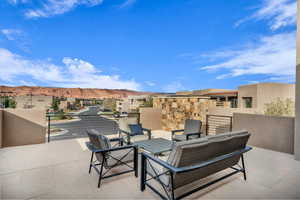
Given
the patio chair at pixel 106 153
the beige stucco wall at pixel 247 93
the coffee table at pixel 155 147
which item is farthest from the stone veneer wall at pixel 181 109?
the beige stucco wall at pixel 247 93

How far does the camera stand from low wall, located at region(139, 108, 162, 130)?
653cm

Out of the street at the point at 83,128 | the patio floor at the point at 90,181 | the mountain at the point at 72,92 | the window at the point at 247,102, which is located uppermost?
the mountain at the point at 72,92

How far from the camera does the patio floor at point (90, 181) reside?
2.08m

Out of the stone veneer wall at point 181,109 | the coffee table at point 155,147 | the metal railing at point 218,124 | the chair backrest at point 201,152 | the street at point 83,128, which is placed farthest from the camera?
the street at point 83,128

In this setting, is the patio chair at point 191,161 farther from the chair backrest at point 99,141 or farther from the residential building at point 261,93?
the residential building at point 261,93

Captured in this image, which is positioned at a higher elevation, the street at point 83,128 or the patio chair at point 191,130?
the patio chair at point 191,130

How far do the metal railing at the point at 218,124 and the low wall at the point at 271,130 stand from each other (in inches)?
25.1

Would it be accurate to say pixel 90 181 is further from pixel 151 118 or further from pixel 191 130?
pixel 151 118

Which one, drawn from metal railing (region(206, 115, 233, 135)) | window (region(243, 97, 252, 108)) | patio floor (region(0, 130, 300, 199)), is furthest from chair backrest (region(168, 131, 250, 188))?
window (region(243, 97, 252, 108))

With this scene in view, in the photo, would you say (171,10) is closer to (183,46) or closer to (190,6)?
(190,6)

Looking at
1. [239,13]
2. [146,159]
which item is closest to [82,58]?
[239,13]

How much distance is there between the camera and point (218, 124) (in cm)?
566

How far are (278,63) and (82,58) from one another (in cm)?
1415

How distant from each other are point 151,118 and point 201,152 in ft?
16.5
